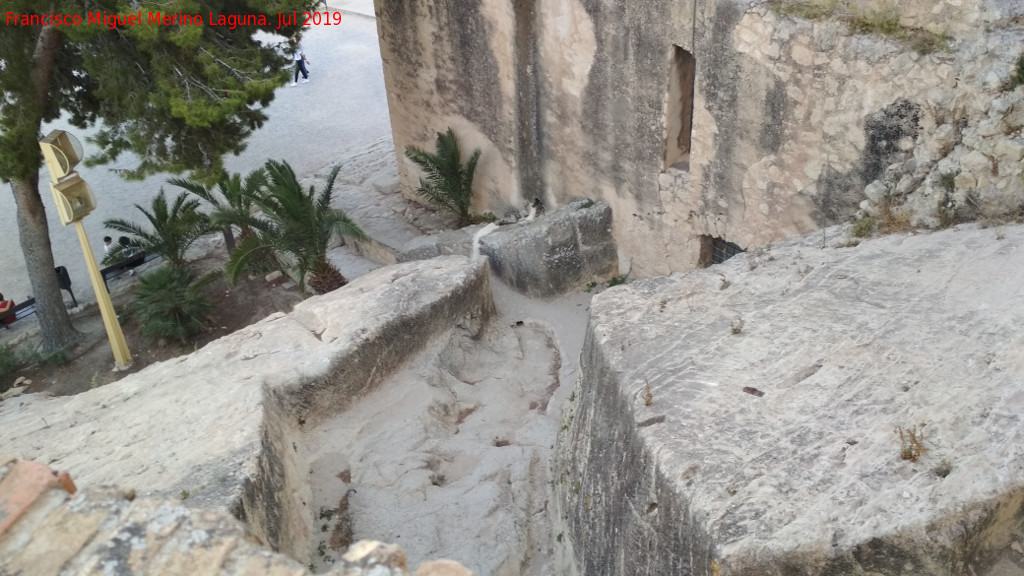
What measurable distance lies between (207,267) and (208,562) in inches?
423

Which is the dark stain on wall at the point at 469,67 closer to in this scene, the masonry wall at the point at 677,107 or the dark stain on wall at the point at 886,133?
the masonry wall at the point at 677,107

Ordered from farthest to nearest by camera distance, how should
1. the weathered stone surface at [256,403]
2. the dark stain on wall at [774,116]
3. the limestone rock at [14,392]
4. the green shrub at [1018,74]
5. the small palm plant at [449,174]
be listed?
the small palm plant at [449,174]
the limestone rock at [14,392]
the dark stain on wall at [774,116]
the green shrub at [1018,74]
the weathered stone surface at [256,403]

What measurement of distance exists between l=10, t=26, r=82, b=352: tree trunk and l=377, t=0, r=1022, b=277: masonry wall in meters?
4.28

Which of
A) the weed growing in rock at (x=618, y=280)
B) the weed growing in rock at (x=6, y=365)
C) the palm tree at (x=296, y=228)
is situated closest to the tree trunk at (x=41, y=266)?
the weed growing in rock at (x=6, y=365)

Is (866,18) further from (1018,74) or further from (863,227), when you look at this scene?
(863,227)

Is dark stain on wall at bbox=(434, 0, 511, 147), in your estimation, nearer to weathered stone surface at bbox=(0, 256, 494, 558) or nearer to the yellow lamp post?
weathered stone surface at bbox=(0, 256, 494, 558)

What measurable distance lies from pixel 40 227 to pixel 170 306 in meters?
1.90

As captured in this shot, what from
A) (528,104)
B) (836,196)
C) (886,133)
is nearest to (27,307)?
(528,104)

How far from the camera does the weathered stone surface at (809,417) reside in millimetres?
3816

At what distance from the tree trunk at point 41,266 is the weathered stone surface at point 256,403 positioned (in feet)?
11.3

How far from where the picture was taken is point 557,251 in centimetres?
959

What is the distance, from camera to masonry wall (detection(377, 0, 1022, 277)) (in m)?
6.64

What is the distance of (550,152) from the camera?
10.4 metres

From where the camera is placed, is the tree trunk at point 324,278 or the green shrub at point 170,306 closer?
the tree trunk at point 324,278
